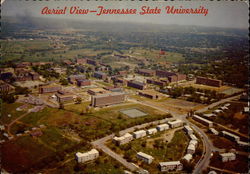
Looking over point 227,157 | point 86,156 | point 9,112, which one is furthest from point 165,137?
point 9,112

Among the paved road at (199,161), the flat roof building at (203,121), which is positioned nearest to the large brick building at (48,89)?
the paved road at (199,161)

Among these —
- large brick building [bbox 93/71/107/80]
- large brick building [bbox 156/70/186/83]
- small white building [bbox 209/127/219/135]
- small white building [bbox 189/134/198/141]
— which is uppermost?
large brick building [bbox 156/70/186/83]

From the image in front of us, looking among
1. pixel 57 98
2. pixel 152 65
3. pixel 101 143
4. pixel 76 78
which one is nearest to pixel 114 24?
pixel 152 65

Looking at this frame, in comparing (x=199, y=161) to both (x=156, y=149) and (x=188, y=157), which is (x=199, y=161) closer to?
(x=188, y=157)

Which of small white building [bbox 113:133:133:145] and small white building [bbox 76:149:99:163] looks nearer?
small white building [bbox 76:149:99:163]

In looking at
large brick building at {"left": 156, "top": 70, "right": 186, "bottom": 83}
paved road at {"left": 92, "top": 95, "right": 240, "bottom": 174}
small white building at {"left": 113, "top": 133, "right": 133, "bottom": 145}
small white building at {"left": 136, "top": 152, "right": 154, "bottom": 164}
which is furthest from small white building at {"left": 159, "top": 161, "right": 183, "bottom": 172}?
large brick building at {"left": 156, "top": 70, "right": 186, "bottom": 83}

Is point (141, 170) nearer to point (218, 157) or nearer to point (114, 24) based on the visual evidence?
point (218, 157)

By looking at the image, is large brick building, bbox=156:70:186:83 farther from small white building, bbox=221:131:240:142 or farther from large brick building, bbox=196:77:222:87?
small white building, bbox=221:131:240:142
